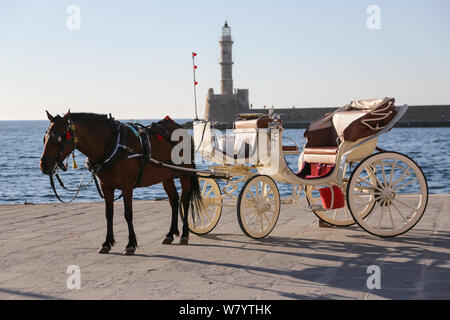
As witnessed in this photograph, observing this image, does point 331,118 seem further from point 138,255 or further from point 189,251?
point 138,255

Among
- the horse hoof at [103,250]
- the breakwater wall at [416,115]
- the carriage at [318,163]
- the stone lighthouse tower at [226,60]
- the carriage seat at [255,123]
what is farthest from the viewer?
the breakwater wall at [416,115]

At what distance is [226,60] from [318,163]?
69.1m

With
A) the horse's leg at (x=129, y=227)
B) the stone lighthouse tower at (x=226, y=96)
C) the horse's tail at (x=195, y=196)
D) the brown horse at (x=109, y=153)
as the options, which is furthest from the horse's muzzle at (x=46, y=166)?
the stone lighthouse tower at (x=226, y=96)

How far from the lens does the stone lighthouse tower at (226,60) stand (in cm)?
7525

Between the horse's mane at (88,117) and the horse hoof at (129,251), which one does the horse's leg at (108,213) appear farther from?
the horse's mane at (88,117)

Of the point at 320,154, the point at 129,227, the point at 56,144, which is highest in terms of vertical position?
the point at 56,144

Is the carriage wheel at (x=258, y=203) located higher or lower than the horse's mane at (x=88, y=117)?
lower

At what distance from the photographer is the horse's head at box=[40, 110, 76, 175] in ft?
19.5

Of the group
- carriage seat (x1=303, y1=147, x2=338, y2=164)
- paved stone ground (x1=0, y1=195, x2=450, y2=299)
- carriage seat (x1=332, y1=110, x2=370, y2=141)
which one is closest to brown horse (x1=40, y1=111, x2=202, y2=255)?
paved stone ground (x1=0, y1=195, x2=450, y2=299)

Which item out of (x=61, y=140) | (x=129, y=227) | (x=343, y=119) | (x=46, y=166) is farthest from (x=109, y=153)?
(x=343, y=119)

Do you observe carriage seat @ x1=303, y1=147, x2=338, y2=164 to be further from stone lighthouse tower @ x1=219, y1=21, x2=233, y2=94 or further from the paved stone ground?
stone lighthouse tower @ x1=219, y1=21, x2=233, y2=94

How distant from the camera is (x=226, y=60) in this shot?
75562 millimetres

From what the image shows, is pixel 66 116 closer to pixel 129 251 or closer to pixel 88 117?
pixel 88 117
